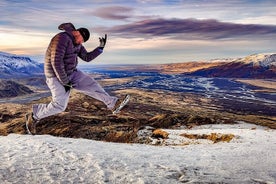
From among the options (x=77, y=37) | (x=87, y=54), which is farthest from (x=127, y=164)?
(x=77, y=37)

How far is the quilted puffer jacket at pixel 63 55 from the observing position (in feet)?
30.2

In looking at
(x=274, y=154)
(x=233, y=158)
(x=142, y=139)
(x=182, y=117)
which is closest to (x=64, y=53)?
(x=233, y=158)

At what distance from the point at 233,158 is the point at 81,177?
14.3 ft

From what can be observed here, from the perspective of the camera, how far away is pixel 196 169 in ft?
26.9

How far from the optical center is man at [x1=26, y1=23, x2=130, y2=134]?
30.4 feet

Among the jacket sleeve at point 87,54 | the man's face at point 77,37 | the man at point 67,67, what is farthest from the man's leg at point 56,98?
the man's face at point 77,37

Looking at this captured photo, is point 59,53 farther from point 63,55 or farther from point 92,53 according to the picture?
point 92,53

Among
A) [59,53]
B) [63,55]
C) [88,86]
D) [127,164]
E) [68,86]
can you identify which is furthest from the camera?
[88,86]

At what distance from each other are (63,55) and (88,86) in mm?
1534

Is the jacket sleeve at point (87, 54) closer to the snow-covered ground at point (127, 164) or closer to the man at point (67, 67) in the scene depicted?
the man at point (67, 67)

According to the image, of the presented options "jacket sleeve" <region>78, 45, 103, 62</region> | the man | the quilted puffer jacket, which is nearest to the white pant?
the man

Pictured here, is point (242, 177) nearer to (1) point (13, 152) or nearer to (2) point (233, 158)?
(2) point (233, 158)

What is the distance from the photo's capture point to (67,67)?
31.9 ft

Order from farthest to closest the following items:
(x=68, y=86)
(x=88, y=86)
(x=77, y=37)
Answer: (x=88, y=86), (x=68, y=86), (x=77, y=37)
